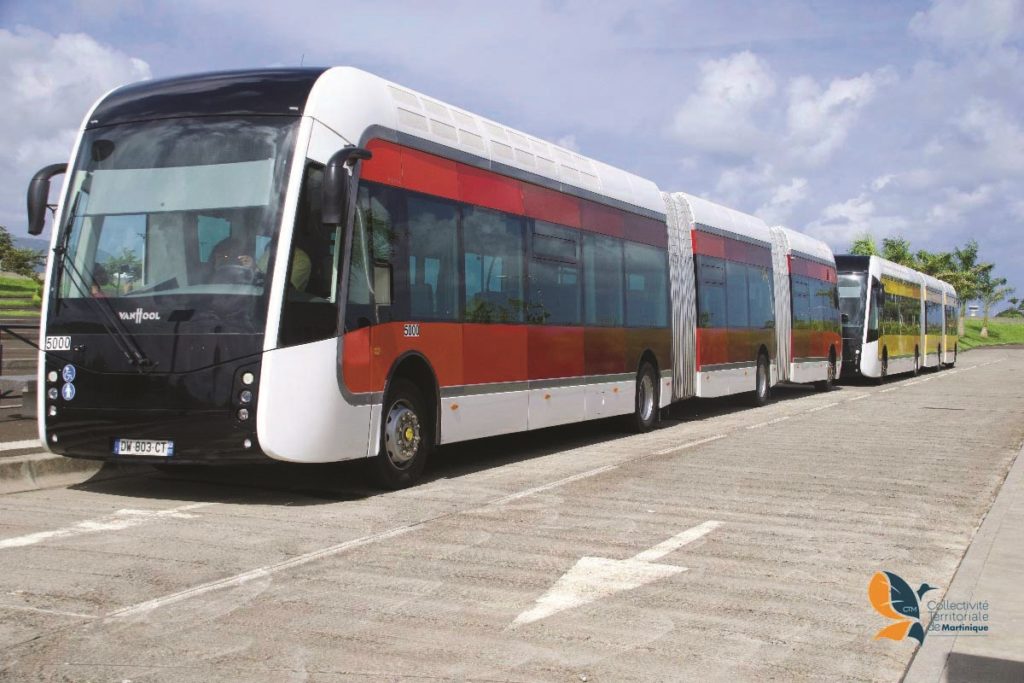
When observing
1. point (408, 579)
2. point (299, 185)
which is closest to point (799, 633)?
point (408, 579)

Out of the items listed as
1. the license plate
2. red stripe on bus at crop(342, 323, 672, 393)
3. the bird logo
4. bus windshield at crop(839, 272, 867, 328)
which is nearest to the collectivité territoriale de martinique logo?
the bird logo

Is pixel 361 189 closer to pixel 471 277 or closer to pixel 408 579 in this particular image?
pixel 471 277

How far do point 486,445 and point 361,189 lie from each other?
636 cm

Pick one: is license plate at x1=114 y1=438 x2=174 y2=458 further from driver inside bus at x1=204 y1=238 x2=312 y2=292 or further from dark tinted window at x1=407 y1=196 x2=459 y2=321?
dark tinted window at x1=407 y1=196 x2=459 y2=321

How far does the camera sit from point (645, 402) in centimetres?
1772

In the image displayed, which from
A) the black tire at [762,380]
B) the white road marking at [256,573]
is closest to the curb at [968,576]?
the white road marking at [256,573]

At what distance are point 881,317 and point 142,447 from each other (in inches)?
1126

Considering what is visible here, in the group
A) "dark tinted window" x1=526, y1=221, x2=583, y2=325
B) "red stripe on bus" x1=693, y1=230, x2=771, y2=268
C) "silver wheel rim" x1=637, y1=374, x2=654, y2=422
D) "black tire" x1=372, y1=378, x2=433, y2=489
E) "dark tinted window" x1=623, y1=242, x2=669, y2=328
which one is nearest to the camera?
"black tire" x1=372, y1=378, x2=433, y2=489

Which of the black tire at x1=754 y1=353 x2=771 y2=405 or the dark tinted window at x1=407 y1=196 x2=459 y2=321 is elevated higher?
the dark tinted window at x1=407 y1=196 x2=459 y2=321

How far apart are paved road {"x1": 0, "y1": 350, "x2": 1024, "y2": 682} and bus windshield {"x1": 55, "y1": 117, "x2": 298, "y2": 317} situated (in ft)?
5.74

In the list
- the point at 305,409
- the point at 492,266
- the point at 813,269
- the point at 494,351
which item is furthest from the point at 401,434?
the point at 813,269

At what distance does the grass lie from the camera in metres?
110

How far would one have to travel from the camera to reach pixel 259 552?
293 inches

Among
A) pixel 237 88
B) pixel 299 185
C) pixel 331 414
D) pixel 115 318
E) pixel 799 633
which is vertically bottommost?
pixel 799 633
